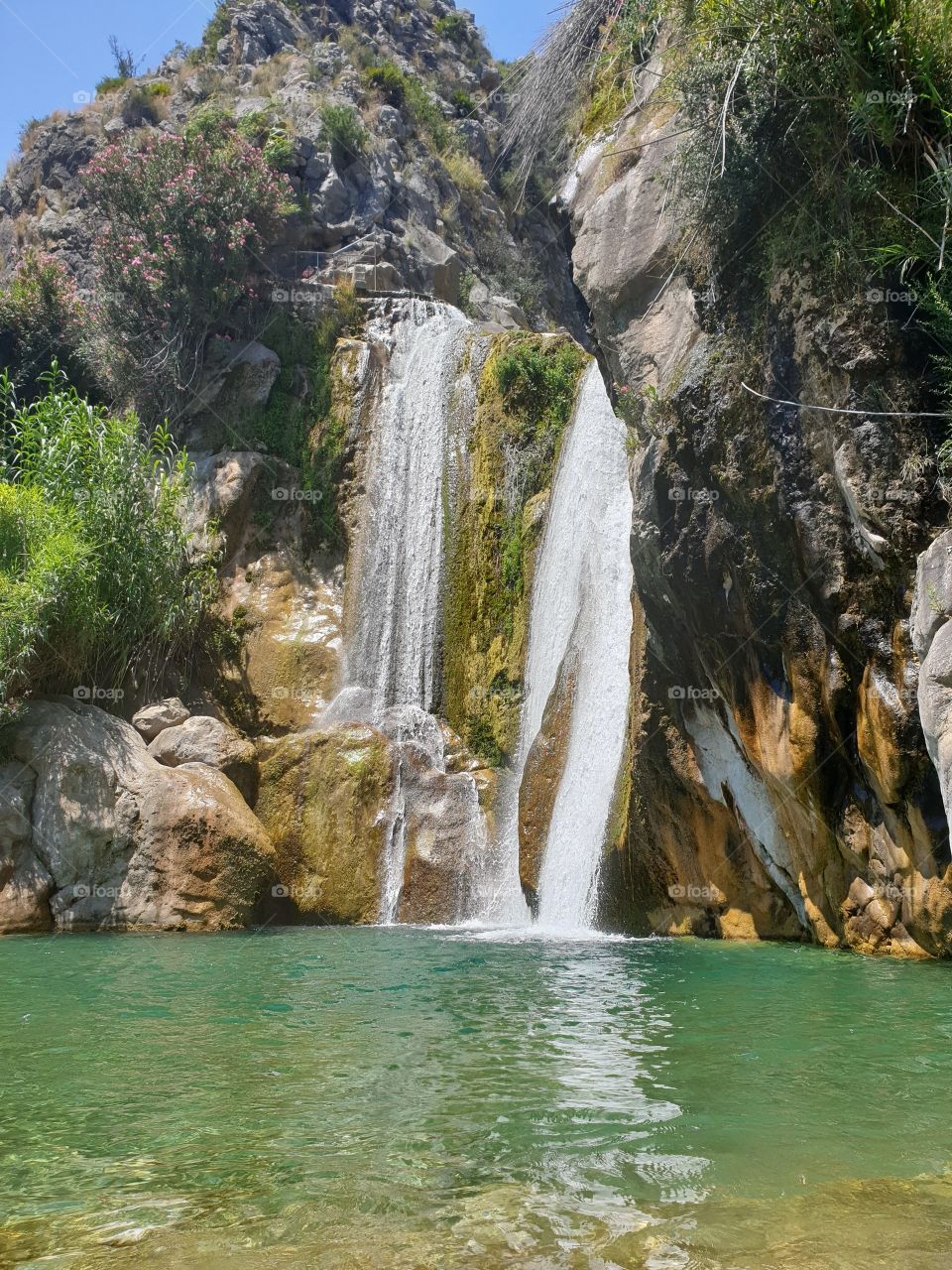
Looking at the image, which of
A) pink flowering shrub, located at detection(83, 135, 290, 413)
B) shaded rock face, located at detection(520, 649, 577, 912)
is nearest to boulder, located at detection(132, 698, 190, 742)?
shaded rock face, located at detection(520, 649, 577, 912)

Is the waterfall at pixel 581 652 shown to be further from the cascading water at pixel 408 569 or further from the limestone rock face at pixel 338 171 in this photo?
the limestone rock face at pixel 338 171

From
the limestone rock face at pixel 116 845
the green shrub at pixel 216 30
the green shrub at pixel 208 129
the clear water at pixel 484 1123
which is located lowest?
the clear water at pixel 484 1123

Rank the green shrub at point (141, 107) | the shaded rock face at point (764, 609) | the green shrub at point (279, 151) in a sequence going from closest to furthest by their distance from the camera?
the shaded rock face at point (764, 609), the green shrub at point (279, 151), the green shrub at point (141, 107)

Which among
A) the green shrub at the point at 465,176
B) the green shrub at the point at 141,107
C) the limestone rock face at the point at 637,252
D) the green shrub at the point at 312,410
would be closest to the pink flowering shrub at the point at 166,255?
the green shrub at the point at 312,410

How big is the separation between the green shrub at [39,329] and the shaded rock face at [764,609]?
13629 millimetres

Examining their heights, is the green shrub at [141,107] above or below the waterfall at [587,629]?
above

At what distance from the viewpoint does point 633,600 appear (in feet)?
40.7

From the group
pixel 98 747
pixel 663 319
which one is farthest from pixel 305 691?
pixel 663 319

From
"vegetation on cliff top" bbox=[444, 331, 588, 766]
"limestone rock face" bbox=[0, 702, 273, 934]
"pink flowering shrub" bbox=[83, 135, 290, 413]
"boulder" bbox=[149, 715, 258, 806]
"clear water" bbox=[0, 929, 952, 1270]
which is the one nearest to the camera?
"clear water" bbox=[0, 929, 952, 1270]

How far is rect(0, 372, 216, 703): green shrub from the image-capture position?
14.3 meters

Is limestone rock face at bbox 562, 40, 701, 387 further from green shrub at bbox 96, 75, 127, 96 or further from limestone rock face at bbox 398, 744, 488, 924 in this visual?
green shrub at bbox 96, 75, 127, 96

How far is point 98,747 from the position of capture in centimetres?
1391

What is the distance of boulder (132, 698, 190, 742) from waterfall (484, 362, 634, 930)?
4772 millimetres

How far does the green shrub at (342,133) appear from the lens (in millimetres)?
24109
